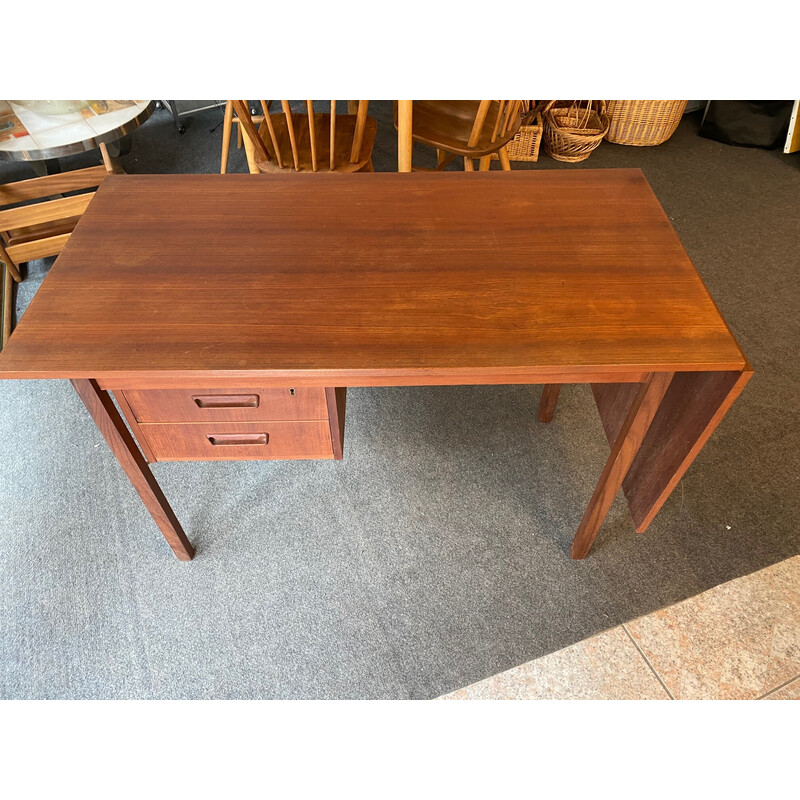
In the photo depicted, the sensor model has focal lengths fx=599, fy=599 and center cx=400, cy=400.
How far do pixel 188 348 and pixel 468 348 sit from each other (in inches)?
19.6

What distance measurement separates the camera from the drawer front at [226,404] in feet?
3.92

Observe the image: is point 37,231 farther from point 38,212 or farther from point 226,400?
point 226,400

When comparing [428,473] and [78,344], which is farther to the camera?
[428,473]

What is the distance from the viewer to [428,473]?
181 centimetres

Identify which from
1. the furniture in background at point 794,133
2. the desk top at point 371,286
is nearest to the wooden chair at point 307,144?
the desk top at point 371,286

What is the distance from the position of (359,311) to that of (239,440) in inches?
16.5

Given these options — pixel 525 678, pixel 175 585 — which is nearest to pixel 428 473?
pixel 525 678

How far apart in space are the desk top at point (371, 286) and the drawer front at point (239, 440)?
0.67 ft

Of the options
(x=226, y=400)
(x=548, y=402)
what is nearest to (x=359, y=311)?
(x=226, y=400)

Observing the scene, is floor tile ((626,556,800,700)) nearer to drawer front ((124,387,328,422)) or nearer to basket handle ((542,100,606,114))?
drawer front ((124,387,328,422))

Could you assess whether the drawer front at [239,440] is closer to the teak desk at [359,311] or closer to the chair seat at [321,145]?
the teak desk at [359,311]

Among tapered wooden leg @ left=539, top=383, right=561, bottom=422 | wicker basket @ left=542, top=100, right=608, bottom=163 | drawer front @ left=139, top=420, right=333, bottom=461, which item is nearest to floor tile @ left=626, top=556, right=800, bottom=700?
tapered wooden leg @ left=539, top=383, right=561, bottom=422

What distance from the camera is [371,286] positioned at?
3.86ft

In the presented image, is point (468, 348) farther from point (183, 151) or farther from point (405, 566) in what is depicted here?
point (183, 151)
